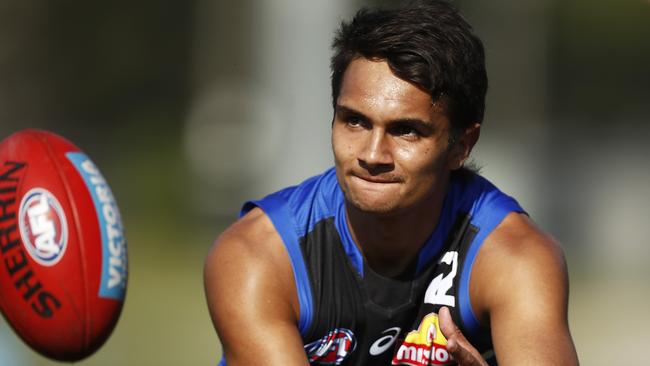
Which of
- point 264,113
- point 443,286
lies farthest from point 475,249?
point 264,113

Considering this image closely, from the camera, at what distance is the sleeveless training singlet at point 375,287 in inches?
163

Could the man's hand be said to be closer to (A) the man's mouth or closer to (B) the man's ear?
(A) the man's mouth

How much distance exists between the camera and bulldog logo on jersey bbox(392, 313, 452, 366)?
164 inches

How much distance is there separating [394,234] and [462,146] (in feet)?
1.39

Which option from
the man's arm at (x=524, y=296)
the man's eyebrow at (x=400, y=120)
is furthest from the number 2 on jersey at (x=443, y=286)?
the man's eyebrow at (x=400, y=120)

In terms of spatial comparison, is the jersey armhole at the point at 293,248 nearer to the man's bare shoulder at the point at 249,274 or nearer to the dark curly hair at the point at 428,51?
the man's bare shoulder at the point at 249,274

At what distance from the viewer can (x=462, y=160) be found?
4.30 meters

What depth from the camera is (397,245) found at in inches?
168

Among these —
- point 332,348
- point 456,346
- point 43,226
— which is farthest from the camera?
point 43,226

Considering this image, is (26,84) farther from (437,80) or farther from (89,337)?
(437,80)

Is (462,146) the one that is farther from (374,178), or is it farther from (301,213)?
(301,213)

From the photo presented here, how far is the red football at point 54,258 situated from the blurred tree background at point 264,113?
18.1 ft

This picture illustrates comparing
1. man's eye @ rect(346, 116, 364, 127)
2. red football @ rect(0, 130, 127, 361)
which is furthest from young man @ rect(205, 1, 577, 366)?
red football @ rect(0, 130, 127, 361)

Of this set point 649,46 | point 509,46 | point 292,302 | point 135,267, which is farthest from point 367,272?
point 649,46
